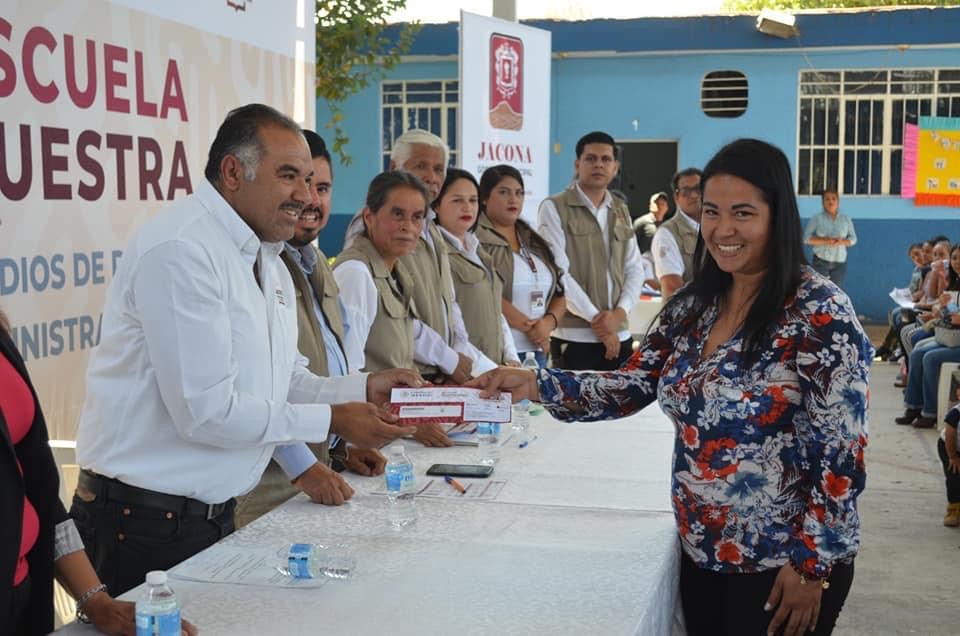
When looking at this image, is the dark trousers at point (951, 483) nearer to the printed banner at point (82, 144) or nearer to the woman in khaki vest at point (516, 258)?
the woman in khaki vest at point (516, 258)

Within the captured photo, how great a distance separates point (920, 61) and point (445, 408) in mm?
12552

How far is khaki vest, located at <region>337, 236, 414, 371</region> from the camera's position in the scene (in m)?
3.49

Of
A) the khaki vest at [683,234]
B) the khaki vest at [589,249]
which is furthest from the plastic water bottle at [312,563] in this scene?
the khaki vest at [683,234]

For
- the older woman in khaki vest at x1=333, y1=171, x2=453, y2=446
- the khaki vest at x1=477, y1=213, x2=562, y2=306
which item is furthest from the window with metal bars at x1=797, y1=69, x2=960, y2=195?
the older woman in khaki vest at x1=333, y1=171, x2=453, y2=446

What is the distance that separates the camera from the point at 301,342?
2918 millimetres

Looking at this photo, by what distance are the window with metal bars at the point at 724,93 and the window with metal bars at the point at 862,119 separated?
758 millimetres

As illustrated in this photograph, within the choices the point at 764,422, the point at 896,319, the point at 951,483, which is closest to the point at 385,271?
the point at 764,422

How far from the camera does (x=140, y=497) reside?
86.5 inches

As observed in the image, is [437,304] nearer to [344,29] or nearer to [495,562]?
[495,562]

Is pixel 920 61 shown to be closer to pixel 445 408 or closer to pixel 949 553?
pixel 949 553

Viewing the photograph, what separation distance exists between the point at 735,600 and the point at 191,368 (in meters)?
1.23

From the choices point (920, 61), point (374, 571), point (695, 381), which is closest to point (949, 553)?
point (695, 381)

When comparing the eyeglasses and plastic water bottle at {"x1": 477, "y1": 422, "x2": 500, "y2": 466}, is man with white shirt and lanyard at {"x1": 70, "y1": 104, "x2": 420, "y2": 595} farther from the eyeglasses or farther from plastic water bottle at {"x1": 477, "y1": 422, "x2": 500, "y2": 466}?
plastic water bottle at {"x1": 477, "y1": 422, "x2": 500, "y2": 466}

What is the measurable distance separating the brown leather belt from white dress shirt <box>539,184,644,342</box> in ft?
10.5
